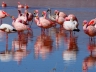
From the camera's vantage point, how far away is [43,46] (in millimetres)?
13633

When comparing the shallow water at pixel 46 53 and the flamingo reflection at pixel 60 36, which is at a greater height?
the flamingo reflection at pixel 60 36

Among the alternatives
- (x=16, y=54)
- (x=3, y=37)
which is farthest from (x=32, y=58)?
(x=3, y=37)

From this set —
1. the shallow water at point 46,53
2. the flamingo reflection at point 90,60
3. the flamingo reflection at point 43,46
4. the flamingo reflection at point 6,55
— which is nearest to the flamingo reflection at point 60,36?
the shallow water at point 46,53

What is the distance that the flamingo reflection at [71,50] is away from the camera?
1186cm

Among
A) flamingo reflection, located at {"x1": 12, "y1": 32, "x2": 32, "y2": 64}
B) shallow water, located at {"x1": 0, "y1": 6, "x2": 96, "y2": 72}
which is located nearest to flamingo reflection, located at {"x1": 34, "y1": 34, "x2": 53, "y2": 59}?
shallow water, located at {"x1": 0, "y1": 6, "x2": 96, "y2": 72}

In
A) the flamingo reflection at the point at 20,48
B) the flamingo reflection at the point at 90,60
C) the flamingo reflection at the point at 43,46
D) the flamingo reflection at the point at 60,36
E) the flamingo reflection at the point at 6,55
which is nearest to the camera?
the flamingo reflection at the point at 90,60

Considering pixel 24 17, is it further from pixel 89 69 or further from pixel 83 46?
pixel 89 69

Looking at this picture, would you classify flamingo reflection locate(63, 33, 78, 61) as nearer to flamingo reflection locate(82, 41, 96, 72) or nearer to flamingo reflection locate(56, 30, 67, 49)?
flamingo reflection locate(56, 30, 67, 49)

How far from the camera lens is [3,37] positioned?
50.5 feet

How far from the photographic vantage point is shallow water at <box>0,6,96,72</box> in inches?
416

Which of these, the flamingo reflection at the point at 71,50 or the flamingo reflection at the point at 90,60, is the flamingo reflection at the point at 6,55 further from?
the flamingo reflection at the point at 90,60

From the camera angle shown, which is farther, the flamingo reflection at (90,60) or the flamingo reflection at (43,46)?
the flamingo reflection at (43,46)

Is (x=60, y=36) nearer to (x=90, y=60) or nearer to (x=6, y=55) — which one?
(x=6, y=55)

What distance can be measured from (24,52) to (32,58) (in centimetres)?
86
